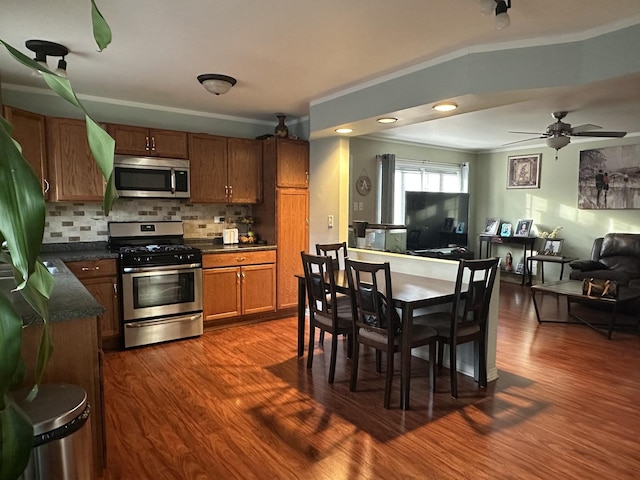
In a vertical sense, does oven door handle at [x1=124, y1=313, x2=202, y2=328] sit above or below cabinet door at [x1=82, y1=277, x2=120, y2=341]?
below

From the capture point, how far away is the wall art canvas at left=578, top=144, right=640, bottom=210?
603 centimetres

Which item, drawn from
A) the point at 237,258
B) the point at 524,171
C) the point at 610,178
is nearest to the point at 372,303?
the point at 237,258

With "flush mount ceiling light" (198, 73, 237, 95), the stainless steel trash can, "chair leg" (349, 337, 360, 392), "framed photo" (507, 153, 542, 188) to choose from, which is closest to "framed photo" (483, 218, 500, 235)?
"framed photo" (507, 153, 542, 188)

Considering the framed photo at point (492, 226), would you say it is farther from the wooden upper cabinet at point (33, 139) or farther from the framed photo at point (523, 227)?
the wooden upper cabinet at point (33, 139)

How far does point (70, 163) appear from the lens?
3.82 metres

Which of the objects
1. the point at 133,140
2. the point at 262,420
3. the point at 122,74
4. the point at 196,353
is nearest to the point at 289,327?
the point at 196,353

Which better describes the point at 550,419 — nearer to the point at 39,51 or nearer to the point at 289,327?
the point at 289,327

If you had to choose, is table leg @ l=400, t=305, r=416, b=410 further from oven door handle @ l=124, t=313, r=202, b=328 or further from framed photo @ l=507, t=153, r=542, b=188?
framed photo @ l=507, t=153, r=542, b=188

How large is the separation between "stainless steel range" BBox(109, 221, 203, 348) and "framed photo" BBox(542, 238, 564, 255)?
17.9 feet

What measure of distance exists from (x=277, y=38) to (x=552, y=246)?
230 inches

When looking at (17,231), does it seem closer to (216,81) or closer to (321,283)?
(321,283)

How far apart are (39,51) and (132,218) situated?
193cm

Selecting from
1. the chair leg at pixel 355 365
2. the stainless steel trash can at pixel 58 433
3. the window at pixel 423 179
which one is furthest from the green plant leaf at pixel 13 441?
the window at pixel 423 179

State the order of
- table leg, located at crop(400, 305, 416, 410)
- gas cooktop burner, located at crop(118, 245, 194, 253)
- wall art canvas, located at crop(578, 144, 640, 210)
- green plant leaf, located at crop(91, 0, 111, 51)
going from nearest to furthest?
green plant leaf, located at crop(91, 0, 111, 51) → table leg, located at crop(400, 305, 416, 410) → gas cooktop burner, located at crop(118, 245, 194, 253) → wall art canvas, located at crop(578, 144, 640, 210)
